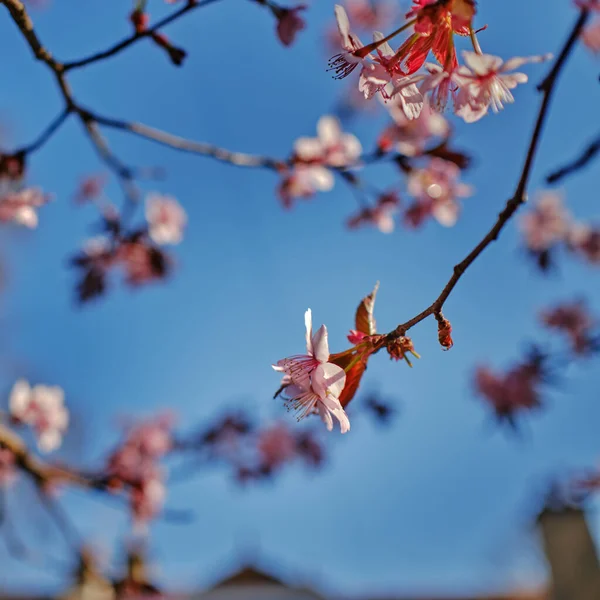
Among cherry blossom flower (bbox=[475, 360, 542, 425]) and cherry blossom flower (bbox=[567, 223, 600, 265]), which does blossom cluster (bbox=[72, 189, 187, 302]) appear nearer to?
cherry blossom flower (bbox=[475, 360, 542, 425])

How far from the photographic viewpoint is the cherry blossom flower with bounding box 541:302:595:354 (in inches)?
160

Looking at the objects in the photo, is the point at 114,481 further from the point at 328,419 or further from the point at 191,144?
the point at 328,419

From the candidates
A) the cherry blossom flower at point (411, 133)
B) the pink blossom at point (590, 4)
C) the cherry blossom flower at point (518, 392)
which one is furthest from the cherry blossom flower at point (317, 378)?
the cherry blossom flower at point (518, 392)

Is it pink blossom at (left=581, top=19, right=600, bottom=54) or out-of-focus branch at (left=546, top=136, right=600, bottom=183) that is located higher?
pink blossom at (left=581, top=19, right=600, bottom=54)

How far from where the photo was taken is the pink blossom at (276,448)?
3979 millimetres

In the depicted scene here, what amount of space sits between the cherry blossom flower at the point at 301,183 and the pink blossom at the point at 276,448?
219cm

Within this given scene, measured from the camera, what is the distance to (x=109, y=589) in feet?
7.86

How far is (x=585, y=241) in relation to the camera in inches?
169

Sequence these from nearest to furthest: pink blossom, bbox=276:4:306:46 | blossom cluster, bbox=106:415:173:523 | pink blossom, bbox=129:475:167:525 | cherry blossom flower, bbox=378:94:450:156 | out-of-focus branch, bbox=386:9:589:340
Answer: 1. out-of-focus branch, bbox=386:9:589:340
2. pink blossom, bbox=276:4:306:46
3. cherry blossom flower, bbox=378:94:450:156
4. pink blossom, bbox=129:475:167:525
5. blossom cluster, bbox=106:415:173:523

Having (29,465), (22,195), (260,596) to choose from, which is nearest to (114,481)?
(29,465)

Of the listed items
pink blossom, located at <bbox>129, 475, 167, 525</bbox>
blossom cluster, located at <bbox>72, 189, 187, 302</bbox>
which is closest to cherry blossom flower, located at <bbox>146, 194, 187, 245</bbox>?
blossom cluster, located at <bbox>72, 189, 187, 302</bbox>

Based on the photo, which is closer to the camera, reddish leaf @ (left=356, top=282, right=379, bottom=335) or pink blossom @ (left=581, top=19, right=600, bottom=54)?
reddish leaf @ (left=356, top=282, right=379, bottom=335)

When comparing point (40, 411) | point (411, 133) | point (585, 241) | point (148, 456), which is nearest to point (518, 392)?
point (585, 241)

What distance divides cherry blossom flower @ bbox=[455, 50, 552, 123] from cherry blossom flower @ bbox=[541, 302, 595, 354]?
3589mm
